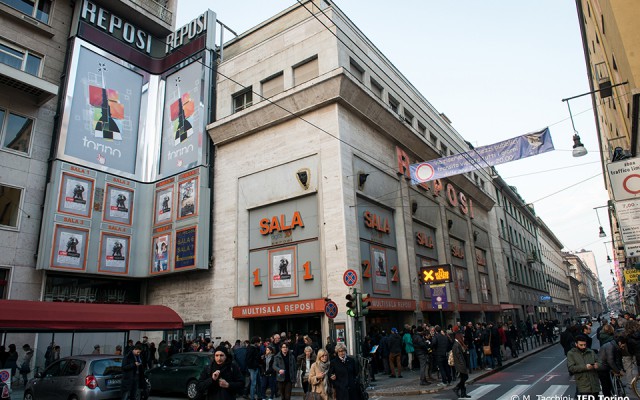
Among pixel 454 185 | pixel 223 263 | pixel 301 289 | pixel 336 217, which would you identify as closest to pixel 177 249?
pixel 223 263

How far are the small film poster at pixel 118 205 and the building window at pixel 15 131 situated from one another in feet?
15.5

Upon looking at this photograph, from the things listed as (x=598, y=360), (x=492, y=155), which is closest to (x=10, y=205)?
(x=492, y=155)

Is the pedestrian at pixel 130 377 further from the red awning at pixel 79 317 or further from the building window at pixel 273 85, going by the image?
the building window at pixel 273 85

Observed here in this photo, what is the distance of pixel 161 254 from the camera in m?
24.7

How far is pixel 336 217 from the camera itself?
19.1 m

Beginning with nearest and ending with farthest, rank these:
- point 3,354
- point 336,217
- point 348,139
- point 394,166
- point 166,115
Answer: point 3,354 < point 336,217 < point 348,139 < point 394,166 < point 166,115

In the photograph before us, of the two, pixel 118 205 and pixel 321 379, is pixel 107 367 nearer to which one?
pixel 321 379

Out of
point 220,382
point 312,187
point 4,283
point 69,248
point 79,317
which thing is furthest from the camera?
point 69,248

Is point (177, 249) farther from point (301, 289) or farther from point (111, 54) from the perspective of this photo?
point (111, 54)

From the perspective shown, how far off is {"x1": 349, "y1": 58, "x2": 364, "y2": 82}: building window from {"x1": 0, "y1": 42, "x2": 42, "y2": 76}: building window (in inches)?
705

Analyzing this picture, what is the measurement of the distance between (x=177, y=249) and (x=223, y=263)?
315 cm

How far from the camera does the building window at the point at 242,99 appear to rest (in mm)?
24703

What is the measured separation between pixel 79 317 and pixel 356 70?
17847mm

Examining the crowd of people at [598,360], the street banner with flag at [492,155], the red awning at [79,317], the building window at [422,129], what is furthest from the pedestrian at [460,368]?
the building window at [422,129]
